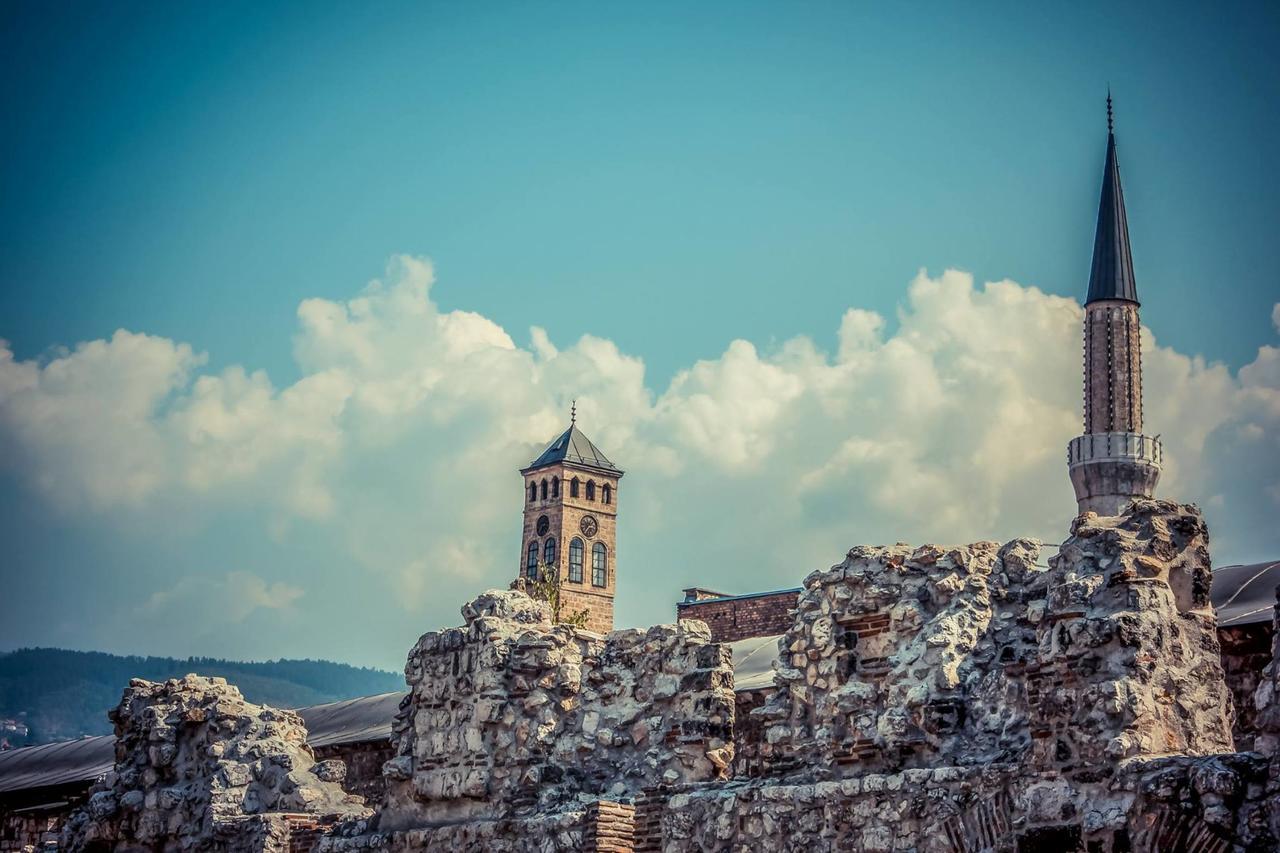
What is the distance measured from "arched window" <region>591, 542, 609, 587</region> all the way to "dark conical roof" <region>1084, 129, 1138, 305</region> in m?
67.2

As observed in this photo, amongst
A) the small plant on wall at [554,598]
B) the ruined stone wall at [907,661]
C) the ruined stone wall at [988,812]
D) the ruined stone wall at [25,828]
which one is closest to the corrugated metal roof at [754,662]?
the ruined stone wall at [25,828]

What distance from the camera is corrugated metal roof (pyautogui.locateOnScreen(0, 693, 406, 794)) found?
2816cm

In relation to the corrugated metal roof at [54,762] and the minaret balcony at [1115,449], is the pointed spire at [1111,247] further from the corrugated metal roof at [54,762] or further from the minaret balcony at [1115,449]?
the corrugated metal roof at [54,762]

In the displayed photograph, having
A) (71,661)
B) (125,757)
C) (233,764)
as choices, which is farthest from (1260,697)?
(71,661)

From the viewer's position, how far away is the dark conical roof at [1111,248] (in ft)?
251

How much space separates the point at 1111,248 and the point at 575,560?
223 ft

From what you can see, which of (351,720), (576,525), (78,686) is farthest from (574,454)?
(351,720)

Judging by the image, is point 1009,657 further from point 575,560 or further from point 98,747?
point 575,560

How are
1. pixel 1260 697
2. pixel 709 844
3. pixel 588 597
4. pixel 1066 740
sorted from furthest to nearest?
pixel 588 597 → pixel 709 844 → pixel 1066 740 → pixel 1260 697

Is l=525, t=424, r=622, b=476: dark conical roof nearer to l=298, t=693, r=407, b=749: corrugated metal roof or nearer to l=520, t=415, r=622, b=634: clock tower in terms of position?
l=520, t=415, r=622, b=634: clock tower

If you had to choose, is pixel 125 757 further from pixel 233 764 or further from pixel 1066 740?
pixel 1066 740

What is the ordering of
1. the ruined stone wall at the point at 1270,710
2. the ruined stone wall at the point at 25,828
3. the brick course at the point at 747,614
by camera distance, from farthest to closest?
the brick course at the point at 747,614 → the ruined stone wall at the point at 25,828 → the ruined stone wall at the point at 1270,710

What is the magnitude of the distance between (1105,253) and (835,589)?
6825 centimetres

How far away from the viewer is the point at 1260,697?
8305 mm
